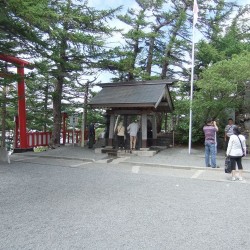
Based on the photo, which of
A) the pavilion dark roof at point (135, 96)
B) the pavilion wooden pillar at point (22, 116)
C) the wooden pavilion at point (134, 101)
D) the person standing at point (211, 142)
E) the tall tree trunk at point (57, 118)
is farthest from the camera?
the tall tree trunk at point (57, 118)

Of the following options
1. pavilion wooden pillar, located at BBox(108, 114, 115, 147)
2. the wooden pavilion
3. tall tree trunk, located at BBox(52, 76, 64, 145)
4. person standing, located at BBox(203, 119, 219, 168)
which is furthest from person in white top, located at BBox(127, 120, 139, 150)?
tall tree trunk, located at BBox(52, 76, 64, 145)

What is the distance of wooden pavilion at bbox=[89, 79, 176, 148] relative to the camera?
50.9 feet

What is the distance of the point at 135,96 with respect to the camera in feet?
52.8

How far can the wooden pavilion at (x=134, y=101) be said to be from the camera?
15.5m

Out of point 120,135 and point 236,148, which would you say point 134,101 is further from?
point 236,148

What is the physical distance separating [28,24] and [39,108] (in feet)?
42.6

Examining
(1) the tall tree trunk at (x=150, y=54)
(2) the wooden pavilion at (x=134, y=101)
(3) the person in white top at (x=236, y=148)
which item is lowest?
(3) the person in white top at (x=236, y=148)

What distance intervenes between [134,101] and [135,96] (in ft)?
2.28

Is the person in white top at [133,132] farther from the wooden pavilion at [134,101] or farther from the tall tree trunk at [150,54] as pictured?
the tall tree trunk at [150,54]

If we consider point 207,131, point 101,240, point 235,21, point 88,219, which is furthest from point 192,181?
point 235,21

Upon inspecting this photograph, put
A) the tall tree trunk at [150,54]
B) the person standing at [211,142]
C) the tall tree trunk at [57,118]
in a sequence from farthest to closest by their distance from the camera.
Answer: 1. the tall tree trunk at [150,54]
2. the tall tree trunk at [57,118]
3. the person standing at [211,142]

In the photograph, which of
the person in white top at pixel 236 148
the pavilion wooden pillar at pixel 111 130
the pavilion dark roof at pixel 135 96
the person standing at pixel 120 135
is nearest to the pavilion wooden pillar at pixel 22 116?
the pavilion dark roof at pixel 135 96

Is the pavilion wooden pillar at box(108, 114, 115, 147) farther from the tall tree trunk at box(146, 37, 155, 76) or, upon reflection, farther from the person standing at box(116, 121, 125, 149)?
the tall tree trunk at box(146, 37, 155, 76)

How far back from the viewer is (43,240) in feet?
13.9
